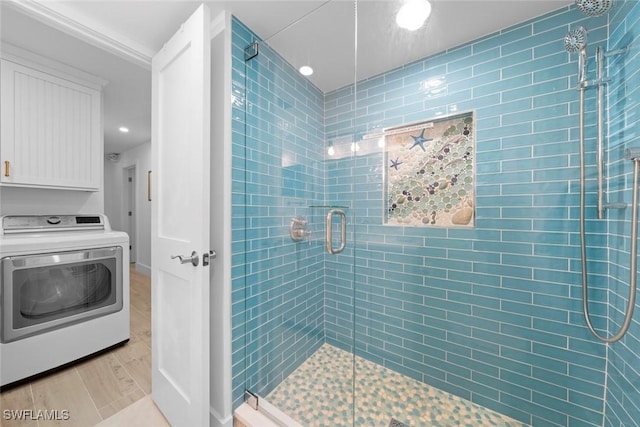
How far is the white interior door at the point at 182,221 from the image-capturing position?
1.11 meters

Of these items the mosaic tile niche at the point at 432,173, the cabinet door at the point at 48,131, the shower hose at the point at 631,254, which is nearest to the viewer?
the shower hose at the point at 631,254

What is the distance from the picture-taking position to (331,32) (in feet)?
4.66

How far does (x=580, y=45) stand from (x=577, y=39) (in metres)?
0.03

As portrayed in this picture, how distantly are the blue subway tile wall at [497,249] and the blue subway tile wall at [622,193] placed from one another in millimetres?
59

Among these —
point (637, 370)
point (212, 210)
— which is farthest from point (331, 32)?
point (637, 370)

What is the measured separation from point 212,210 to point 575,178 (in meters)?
1.83

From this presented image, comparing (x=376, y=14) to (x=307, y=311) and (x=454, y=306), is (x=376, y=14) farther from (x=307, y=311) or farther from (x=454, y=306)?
(x=307, y=311)

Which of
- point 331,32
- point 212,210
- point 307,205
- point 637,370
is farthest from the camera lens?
point 307,205

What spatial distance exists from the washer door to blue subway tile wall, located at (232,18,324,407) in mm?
1407

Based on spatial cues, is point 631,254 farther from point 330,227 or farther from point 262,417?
point 262,417

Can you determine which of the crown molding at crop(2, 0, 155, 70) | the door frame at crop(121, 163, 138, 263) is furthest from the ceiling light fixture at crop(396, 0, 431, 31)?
the door frame at crop(121, 163, 138, 263)

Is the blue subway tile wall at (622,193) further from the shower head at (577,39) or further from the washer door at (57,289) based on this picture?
the washer door at (57,289)

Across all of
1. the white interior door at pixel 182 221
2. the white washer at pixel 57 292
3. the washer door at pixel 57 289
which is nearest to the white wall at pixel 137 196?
the white washer at pixel 57 292

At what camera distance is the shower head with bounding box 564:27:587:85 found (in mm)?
1120
